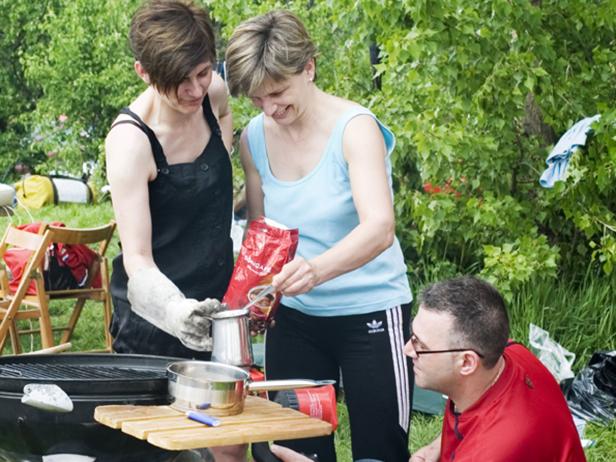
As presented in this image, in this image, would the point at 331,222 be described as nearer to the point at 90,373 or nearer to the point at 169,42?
the point at 169,42

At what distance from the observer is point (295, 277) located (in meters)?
2.36

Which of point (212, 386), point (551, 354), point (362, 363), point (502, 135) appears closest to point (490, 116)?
point (502, 135)

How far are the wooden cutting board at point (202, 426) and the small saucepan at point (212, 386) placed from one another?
24 mm

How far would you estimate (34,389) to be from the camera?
6.52 ft

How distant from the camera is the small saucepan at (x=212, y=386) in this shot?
6.61 feet

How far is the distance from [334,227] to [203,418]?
78cm

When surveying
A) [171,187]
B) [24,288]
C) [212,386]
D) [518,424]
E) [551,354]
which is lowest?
[551,354]

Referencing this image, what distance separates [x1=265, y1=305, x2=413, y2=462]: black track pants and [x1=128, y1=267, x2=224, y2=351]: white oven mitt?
0.46 metres

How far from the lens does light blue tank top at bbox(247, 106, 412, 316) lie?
256 centimetres

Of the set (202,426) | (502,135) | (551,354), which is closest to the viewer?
(202,426)

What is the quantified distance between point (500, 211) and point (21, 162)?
1323 centimetres

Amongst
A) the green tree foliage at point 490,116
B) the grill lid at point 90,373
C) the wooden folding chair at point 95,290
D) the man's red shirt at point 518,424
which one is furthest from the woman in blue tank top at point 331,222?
the wooden folding chair at point 95,290

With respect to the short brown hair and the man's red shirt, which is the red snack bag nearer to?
the short brown hair

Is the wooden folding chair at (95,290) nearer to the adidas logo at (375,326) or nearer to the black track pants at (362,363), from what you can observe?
the black track pants at (362,363)
